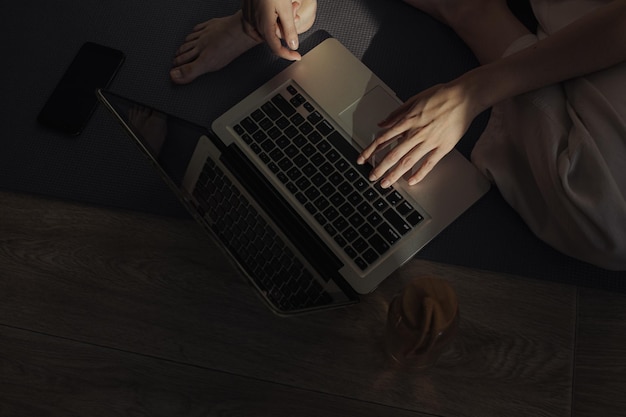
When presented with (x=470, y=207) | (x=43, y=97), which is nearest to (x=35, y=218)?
(x=43, y=97)

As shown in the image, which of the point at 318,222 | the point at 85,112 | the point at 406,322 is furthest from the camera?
the point at 85,112

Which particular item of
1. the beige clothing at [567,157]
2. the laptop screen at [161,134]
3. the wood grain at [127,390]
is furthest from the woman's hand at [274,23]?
the wood grain at [127,390]

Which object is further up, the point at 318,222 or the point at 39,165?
the point at 39,165

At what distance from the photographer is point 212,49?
889mm

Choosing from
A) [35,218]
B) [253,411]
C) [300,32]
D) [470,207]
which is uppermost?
[300,32]

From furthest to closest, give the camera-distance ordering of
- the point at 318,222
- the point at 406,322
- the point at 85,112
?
the point at 85,112 < the point at 318,222 < the point at 406,322

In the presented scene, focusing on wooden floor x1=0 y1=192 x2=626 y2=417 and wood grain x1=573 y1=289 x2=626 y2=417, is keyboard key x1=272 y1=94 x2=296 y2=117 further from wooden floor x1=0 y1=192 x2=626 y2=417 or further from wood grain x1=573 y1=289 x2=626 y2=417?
wood grain x1=573 y1=289 x2=626 y2=417

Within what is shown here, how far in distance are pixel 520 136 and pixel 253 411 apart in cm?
47

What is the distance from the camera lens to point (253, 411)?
2.44ft

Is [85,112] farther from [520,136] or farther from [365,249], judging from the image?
[520,136]

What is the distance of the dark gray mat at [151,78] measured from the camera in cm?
81

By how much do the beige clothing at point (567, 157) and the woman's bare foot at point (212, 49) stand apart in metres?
0.37

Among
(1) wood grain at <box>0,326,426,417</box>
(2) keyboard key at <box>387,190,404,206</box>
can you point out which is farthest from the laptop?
(1) wood grain at <box>0,326,426,417</box>

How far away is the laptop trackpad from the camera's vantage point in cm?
83
